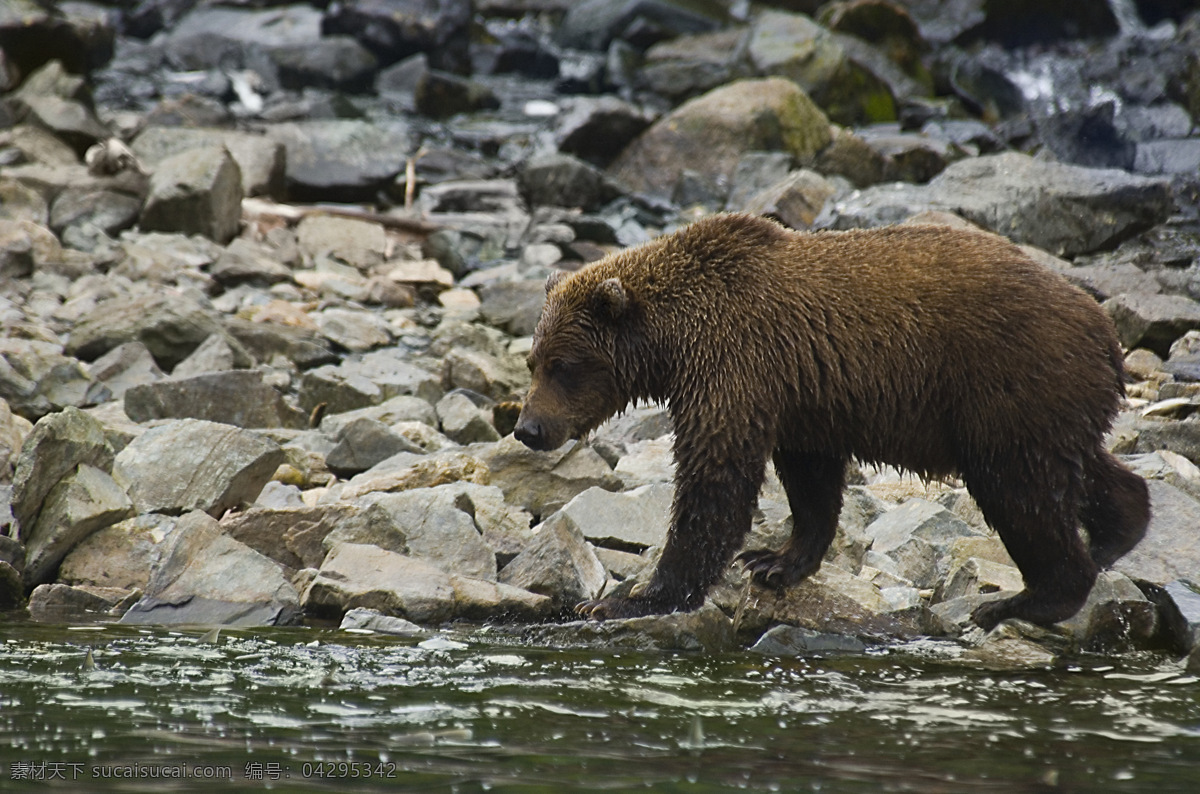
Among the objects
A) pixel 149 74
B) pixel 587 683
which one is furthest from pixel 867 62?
pixel 587 683

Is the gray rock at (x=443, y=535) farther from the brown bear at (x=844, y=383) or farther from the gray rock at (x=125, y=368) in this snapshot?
the gray rock at (x=125, y=368)

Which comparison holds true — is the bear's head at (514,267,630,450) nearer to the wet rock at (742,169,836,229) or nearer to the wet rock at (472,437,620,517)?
the wet rock at (472,437,620,517)

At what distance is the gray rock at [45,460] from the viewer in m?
6.60

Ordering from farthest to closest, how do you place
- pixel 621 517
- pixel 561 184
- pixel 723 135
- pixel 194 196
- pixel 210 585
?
pixel 723 135 < pixel 561 184 < pixel 194 196 < pixel 621 517 < pixel 210 585

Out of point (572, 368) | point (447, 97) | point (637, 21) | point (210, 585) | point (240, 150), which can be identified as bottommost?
point (210, 585)

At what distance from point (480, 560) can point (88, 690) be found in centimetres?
238

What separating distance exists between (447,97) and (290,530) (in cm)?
1987

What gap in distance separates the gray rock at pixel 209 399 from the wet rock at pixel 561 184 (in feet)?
30.9

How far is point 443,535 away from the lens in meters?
6.61

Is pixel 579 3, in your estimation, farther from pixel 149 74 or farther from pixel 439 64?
pixel 149 74

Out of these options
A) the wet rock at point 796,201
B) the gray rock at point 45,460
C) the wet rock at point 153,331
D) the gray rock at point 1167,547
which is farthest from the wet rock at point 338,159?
the gray rock at point 1167,547

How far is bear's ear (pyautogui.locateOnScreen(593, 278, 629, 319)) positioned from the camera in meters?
5.96

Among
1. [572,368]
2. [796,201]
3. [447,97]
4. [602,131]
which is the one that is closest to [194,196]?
[796,201]

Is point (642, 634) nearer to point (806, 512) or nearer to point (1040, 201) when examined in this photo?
point (806, 512)
